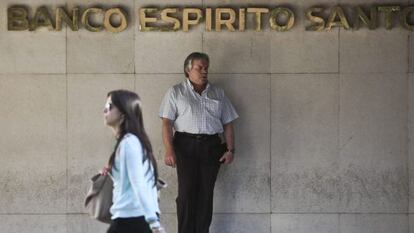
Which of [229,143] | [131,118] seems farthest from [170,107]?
[131,118]

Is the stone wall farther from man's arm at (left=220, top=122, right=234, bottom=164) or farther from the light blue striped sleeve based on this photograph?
the light blue striped sleeve

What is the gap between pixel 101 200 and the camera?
5918 mm

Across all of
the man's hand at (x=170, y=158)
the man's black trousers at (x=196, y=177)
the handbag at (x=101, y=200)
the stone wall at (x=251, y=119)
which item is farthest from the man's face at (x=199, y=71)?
the handbag at (x=101, y=200)

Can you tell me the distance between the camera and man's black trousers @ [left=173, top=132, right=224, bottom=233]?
890 cm

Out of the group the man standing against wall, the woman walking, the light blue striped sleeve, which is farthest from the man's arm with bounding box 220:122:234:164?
the light blue striped sleeve

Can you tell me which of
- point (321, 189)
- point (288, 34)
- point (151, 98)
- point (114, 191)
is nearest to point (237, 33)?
point (288, 34)

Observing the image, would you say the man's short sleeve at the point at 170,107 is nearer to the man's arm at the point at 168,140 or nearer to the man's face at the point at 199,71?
the man's arm at the point at 168,140

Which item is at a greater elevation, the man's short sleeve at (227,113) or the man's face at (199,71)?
the man's face at (199,71)

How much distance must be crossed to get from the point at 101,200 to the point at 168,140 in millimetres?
3070

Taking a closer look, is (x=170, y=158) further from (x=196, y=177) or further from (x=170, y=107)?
(x=170, y=107)

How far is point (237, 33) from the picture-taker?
933 cm

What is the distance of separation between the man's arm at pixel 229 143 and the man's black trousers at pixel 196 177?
62mm

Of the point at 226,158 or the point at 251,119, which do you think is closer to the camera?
the point at 226,158

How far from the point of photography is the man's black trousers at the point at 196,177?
890 cm
